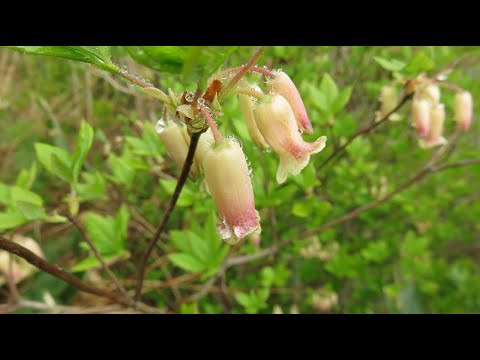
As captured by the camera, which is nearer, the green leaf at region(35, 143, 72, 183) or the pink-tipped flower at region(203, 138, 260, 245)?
the pink-tipped flower at region(203, 138, 260, 245)

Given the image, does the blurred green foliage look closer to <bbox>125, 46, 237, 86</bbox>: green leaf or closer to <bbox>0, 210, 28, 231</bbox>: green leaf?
<bbox>0, 210, 28, 231</bbox>: green leaf

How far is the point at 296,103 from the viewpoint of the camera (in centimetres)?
65

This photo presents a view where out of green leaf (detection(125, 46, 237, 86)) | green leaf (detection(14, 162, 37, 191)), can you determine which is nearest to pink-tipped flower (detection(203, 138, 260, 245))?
green leaf (detection(125, 46, 237, 86))

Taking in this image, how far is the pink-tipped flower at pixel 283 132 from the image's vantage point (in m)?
0.58

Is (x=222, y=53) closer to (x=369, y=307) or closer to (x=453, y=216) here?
(x=369, y=307)

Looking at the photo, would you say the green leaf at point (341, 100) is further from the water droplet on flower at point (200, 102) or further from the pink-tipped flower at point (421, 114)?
the water droplet on flower at point (200, 102)

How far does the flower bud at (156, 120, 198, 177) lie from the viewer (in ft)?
2.22

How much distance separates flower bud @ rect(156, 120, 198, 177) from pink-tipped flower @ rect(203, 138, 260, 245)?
11 cm

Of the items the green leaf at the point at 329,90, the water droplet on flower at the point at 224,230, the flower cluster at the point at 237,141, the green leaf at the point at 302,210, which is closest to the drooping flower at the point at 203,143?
the flower cluster at the point at 237,141

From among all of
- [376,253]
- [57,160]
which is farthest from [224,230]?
[376,253]

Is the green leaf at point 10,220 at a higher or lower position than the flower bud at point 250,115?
higher

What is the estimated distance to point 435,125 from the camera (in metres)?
1.21
